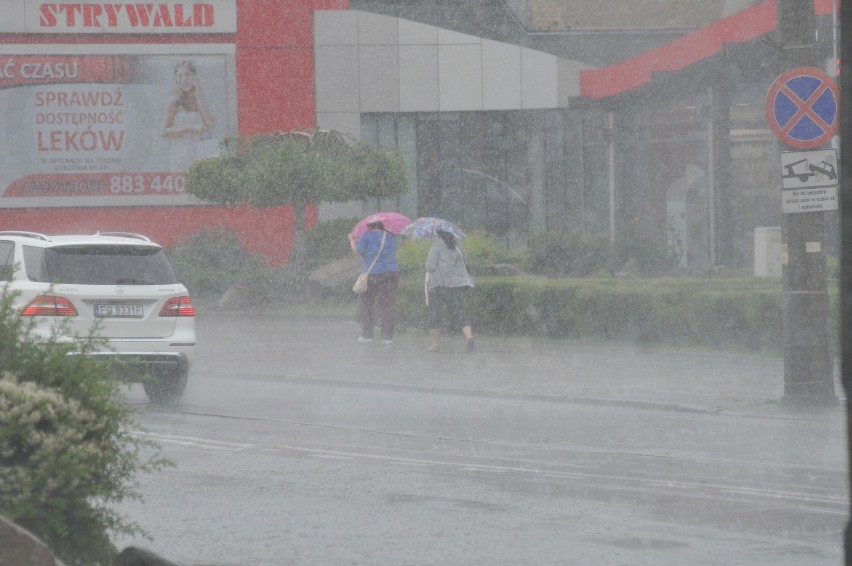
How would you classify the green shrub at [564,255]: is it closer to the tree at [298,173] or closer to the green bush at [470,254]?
the green bush at [470,254]

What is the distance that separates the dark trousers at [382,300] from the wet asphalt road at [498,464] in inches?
100

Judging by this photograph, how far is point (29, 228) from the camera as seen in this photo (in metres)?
37.0

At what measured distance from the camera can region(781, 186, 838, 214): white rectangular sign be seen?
12.2 m

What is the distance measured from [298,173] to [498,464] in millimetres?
18363

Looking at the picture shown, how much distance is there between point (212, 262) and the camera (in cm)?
3278

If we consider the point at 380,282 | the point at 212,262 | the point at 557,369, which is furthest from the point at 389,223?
the point at 212,262

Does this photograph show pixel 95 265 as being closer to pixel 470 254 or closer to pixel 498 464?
pixel 498 464

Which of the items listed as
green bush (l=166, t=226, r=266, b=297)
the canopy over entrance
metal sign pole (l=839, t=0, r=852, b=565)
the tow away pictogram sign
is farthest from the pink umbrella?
metal sign pole (l=839, t=0, r=852, b=565)

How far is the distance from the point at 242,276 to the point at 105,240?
15.7 metres

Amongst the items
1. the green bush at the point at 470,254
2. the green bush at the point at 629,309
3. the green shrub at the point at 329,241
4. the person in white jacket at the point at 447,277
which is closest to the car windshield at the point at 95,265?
the person in white jacket at the point at 447,277

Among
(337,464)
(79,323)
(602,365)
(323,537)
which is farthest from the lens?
(602,365)

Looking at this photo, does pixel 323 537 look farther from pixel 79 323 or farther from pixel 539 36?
pixel 539 36

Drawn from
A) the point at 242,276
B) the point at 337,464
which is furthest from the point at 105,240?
the point at 242,276

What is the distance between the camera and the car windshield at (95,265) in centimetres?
1343
